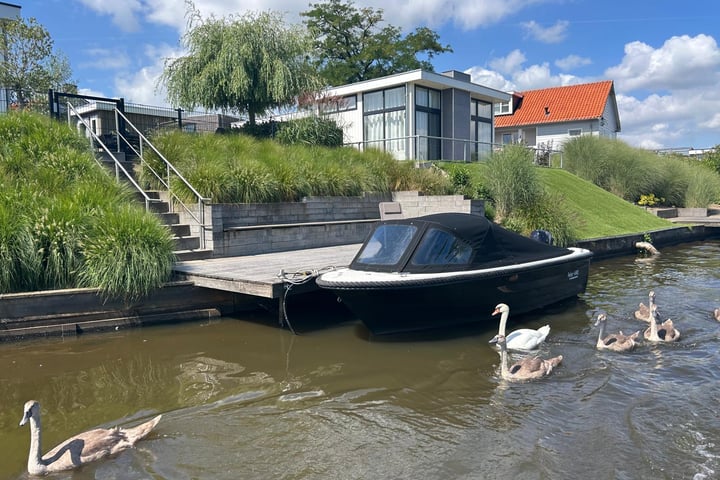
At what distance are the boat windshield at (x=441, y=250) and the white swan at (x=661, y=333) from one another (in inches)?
103

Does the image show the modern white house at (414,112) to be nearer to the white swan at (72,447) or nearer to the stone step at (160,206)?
the stone step at (160,206)

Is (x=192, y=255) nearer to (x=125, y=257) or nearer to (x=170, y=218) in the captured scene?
(x=170, y=218)

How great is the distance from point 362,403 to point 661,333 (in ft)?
15.2

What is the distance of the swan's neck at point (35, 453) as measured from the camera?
4145mm

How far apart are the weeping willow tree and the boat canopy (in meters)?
10.3

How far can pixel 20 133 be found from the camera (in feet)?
37.3

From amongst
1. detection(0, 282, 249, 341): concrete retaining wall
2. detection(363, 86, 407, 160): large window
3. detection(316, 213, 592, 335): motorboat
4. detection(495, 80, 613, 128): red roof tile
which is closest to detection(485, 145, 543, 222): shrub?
detection(316, 213, 592, 335): motorboat

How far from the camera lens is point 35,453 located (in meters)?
4.20

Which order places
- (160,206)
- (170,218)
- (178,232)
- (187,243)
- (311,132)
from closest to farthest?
(187,243)
(178,232)
(170,218)
(160,206)
(311,132)

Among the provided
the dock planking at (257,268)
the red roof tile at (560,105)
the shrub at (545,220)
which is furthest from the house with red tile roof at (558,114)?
the dock planking at (257,268)

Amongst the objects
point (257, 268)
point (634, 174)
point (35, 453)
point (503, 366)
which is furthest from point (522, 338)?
point (634, 174)

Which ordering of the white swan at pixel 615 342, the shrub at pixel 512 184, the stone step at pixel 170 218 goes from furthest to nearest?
the shrub at pixel 512 184 < the stone step at pixel 170 218 < the white swan at pixel 615 342

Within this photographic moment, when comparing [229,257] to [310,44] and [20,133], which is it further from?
[310,44]

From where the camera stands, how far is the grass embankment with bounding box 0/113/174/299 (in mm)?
7746
